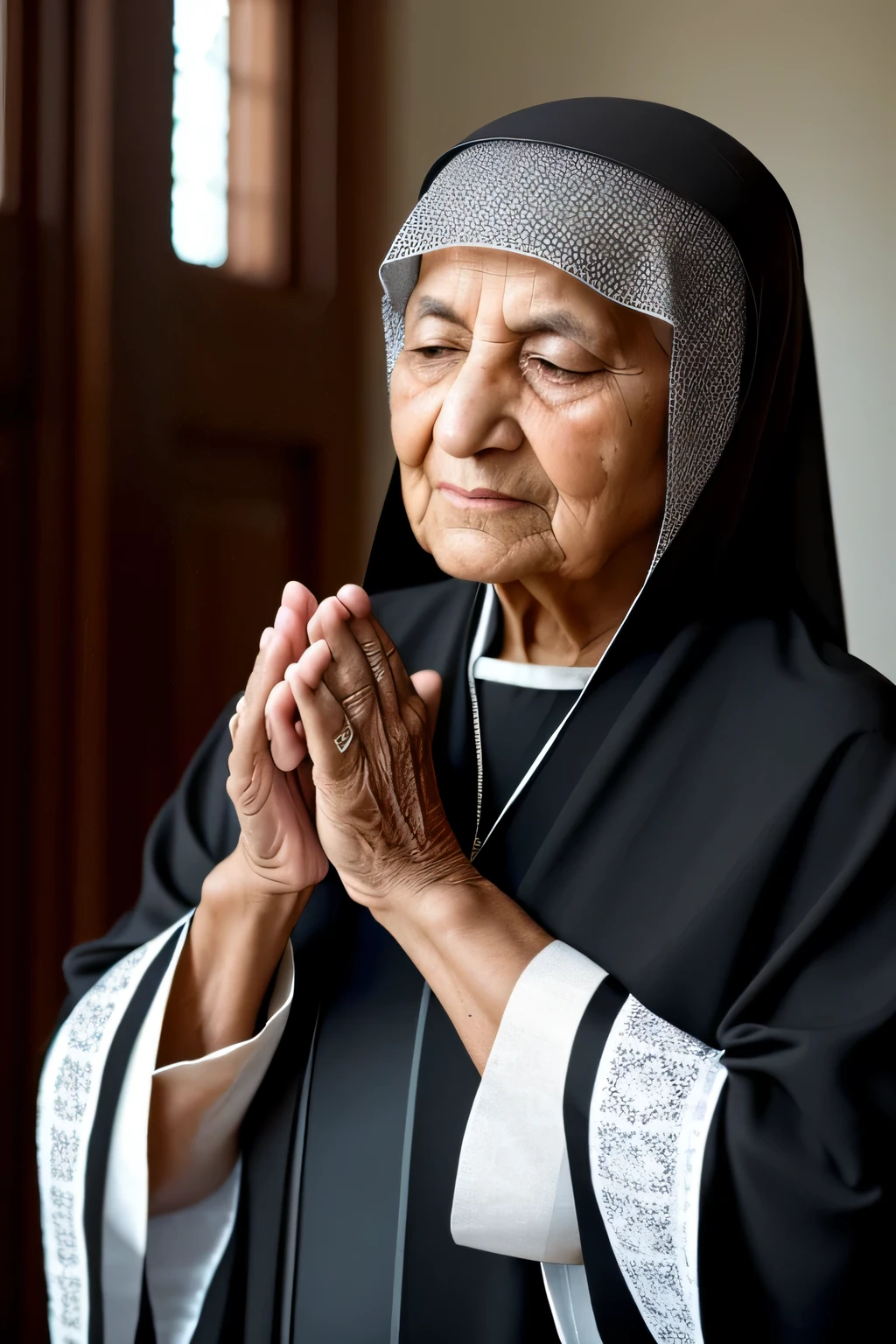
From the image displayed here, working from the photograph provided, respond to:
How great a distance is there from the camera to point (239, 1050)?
42.8 inches

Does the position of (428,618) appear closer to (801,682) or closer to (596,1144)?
(801,682)

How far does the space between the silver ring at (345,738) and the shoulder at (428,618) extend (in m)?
0.24

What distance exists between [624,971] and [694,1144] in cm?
15

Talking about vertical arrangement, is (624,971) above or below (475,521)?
below

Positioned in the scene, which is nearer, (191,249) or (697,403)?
(697,403)

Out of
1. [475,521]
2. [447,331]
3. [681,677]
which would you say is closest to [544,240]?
[447,331]

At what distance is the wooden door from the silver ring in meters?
0.51

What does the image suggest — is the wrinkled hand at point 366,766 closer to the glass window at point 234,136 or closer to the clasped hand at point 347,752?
the clasped hand at point 347,752

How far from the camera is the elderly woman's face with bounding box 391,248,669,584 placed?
0.98 meters

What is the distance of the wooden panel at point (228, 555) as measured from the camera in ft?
4.79

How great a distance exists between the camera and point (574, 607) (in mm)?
1121

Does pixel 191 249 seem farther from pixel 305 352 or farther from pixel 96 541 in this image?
pixel 96 541

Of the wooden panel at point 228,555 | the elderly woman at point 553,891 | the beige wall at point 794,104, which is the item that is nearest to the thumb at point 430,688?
the elderly woman at point 553,891

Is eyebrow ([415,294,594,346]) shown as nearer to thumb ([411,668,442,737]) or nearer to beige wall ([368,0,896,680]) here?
thumb ([411,668,442,737])
